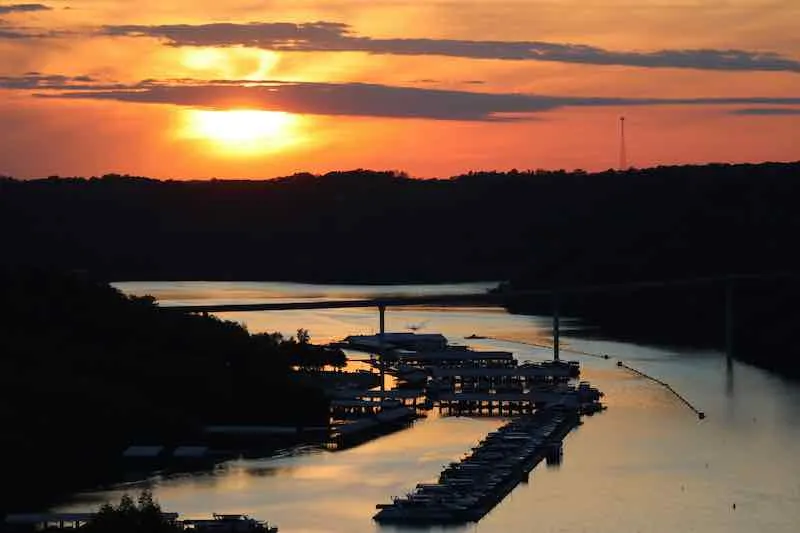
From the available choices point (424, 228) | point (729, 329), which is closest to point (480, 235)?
point (424, 228)

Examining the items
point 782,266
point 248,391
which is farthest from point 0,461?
point 782,266

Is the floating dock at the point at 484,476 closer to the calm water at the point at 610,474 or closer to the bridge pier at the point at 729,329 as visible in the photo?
the calm water at the point at 610,474

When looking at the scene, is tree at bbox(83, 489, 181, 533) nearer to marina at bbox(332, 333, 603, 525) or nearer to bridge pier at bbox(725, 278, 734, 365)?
marina at bbox(332, 333, 603, 525)

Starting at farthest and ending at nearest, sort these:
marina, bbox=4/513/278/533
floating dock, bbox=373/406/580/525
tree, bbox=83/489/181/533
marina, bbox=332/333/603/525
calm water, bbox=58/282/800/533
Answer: marina, bbox=332/333/603/525 → calm water, bbox=58/282/800/533 → floating dock, bbox=373/406/580/525 → marina, bbox=4/513/278/533 → tree, bbox=83/489/181/533

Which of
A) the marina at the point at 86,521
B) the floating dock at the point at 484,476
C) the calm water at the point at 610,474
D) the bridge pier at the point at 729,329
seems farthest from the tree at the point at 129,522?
the bridge pier at the point at 729,329

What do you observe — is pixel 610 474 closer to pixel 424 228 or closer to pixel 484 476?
pixel 484 476

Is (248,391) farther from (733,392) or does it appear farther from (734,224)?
(734,224)

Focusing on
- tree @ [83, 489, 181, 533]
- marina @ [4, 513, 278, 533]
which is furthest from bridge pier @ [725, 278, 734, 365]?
tree @ [83, 489, 181, 533]
